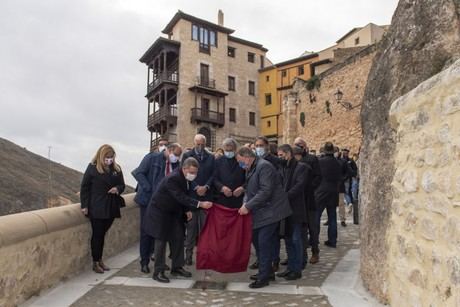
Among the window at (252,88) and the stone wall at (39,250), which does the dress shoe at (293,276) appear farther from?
the window at (252,88)

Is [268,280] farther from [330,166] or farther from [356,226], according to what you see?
[356,226]

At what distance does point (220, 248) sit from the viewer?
5031mm

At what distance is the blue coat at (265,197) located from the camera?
4785mm

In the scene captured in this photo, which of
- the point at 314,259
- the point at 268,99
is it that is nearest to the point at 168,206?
the point at 314,259

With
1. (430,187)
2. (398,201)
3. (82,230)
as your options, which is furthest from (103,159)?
(430,187)

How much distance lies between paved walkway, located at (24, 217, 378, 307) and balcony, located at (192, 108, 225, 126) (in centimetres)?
2850

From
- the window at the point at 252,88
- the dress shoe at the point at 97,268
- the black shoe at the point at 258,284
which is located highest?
the window at the point at 252,88

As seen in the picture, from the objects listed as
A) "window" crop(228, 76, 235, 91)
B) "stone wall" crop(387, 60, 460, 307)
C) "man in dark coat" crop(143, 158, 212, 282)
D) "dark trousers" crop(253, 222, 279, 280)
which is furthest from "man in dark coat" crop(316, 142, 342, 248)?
"window" crop(228, 76, 235, 91)

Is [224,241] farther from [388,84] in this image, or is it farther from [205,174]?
[388,84]

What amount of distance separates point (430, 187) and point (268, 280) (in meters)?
2.55

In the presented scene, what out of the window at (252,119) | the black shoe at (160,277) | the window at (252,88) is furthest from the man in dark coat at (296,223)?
the window at (252,88)

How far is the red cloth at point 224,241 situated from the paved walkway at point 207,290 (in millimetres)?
228

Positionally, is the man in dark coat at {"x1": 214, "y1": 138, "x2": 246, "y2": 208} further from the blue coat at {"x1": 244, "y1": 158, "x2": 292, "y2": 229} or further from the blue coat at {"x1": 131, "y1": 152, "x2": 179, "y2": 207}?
the blue coat at {"x1": 131, "y1": 152, "x2": 179, "y2": 207}

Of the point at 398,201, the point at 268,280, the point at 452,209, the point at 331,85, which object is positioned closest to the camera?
the point at 452,209
